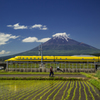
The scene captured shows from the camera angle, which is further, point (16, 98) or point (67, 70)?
point (67, 70)

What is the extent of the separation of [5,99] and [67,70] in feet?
102

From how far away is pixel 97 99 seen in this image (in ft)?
37.8

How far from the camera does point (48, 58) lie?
82.2m

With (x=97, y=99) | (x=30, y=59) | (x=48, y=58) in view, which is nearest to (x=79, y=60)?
(x=48, y=58)

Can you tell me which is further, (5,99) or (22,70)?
(22,70)

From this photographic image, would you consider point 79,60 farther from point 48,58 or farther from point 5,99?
point 5,99

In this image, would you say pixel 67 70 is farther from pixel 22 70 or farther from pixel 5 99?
pixel 5 99

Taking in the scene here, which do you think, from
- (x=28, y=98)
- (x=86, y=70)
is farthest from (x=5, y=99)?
(x=86, y=70)

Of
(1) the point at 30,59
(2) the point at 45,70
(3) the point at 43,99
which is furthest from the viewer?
(1) the point at 30,59

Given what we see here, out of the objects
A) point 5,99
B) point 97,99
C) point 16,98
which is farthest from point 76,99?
point 5,99

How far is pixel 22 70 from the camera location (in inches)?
1658

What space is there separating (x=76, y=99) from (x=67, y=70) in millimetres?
30083

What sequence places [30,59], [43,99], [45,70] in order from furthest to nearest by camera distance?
1. [30,59]
2. [45,70]
3. [43,99]

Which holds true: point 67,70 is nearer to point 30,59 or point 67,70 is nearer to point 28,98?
point 28,98
